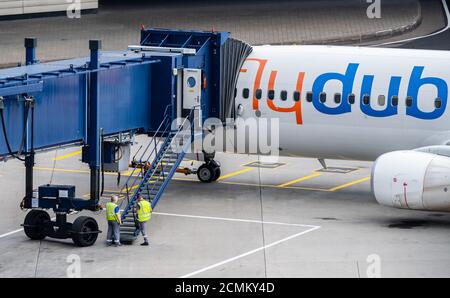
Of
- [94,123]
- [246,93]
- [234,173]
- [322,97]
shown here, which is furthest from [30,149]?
[234,173]

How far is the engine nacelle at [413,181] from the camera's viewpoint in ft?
135

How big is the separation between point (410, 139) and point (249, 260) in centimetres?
978

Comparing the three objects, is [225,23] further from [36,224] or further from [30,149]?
[30,149]

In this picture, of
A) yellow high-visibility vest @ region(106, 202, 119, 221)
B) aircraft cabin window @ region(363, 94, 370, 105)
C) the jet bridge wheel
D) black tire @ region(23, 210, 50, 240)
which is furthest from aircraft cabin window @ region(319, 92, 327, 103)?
black tire @ region(23, 210, 50, 240)

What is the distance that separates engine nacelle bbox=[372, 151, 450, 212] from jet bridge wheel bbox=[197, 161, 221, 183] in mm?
8887

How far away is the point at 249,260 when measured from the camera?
37719mm

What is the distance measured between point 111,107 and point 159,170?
2922mm

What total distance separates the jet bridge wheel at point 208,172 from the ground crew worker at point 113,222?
33.1 ft

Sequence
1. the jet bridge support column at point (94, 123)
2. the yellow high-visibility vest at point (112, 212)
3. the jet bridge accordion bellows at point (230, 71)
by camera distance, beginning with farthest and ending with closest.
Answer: the jet bridge accordion bellows at point (230, 71)
the jet bridge support column at point (94, 123)
the yellow high-visibility vest at point (112, 212)

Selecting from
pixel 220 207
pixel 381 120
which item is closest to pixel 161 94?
pixel 220 207

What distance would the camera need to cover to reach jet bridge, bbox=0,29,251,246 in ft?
126

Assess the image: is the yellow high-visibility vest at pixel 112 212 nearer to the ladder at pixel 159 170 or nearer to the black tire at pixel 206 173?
the ladder at pixel 159 170

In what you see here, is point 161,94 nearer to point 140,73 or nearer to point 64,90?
point 140,73

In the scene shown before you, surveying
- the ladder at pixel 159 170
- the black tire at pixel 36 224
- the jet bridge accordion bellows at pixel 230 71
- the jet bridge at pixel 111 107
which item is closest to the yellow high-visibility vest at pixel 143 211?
the ladder at pixel 159 170
